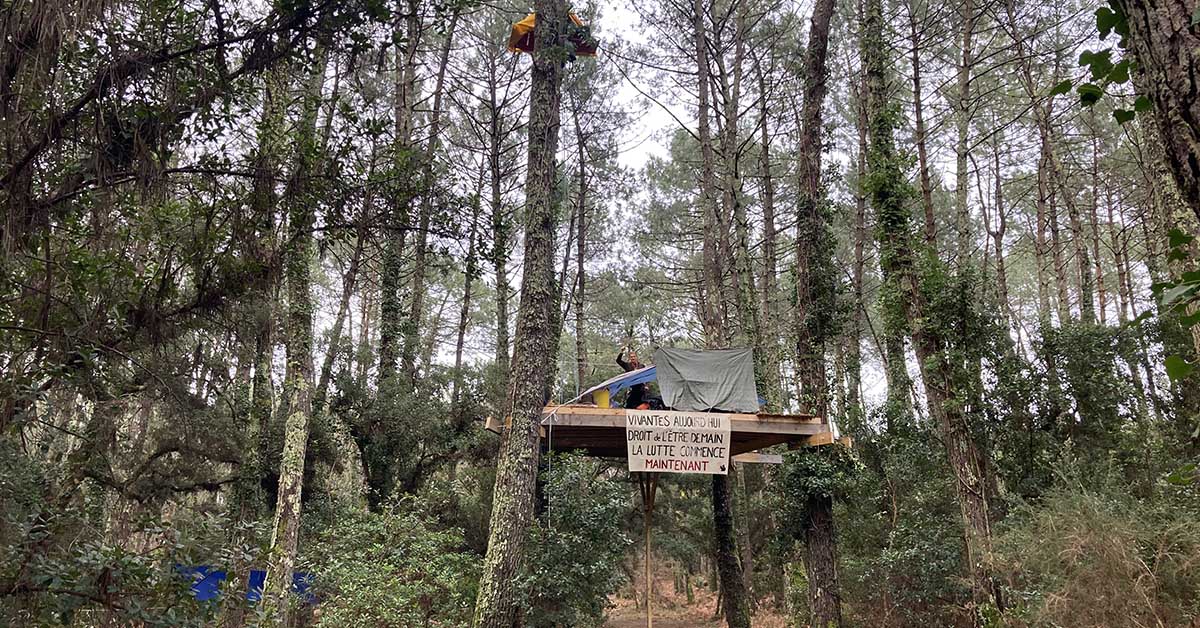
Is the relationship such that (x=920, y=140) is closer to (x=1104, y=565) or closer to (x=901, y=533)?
(x=901, y=533)

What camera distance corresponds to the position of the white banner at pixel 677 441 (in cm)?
738

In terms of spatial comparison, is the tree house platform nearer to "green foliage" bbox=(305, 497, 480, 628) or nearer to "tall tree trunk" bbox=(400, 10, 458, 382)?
"green foliage" bbox=(305, 497, 480, 628)

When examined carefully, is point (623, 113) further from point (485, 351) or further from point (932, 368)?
point (932, 368)

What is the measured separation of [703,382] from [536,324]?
2.69 meters

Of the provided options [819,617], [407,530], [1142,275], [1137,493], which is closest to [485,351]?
[407,530]

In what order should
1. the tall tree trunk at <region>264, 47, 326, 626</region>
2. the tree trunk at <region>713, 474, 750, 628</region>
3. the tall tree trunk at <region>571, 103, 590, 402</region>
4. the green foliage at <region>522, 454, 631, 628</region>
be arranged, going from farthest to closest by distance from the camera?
the tall tree trunk at <region>571, 103, 590, 402</region>, the tree trunk at <region>713, 474, 750, 628</region>, the green foliage at <region>522, 454, 631, 628</region>, the tall tree trunk at <region>264, 47, 326, 626</region>

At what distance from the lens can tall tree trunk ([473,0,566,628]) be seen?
6.06m

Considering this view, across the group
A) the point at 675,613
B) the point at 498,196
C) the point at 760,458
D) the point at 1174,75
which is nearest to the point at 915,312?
the point at 760,458

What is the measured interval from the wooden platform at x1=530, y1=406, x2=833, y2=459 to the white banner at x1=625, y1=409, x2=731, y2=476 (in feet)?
0.99

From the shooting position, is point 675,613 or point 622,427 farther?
point 675,613

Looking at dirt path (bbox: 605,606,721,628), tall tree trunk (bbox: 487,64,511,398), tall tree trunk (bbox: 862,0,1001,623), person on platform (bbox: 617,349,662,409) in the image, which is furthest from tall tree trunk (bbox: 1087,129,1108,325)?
tall tree trunk (bbox: 487,64,511,398)

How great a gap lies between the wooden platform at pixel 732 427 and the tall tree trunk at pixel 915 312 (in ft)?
4.73

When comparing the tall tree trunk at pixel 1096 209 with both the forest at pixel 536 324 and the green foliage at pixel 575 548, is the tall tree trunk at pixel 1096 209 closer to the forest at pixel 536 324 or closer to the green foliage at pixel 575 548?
the forest at pixel 536 324

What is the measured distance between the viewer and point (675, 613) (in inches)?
612
